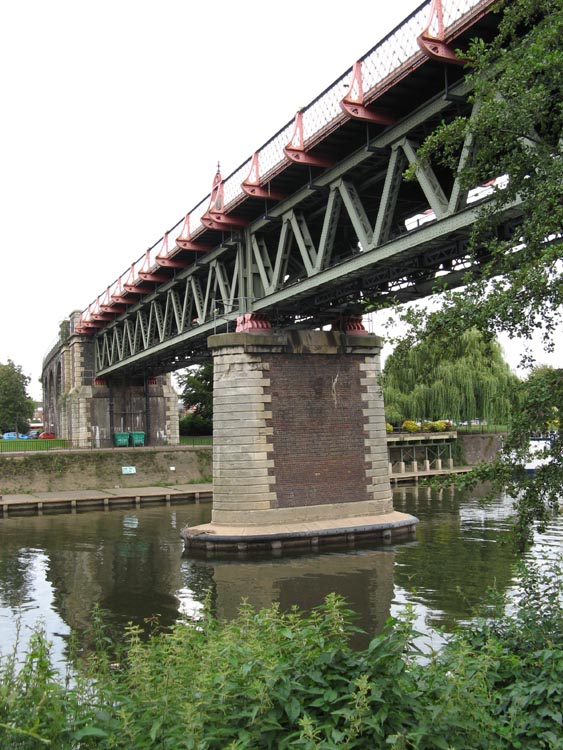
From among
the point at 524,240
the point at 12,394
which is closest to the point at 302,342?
the point at 524,240

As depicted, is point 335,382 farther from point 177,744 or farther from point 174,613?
point 177,744

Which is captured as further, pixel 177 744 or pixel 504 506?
→ pixel 504 506

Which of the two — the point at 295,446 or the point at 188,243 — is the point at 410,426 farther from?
the point at 188,243

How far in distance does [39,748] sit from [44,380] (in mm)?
85189

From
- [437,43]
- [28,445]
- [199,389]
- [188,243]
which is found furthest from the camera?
[199,389]

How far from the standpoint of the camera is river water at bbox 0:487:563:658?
609 inches

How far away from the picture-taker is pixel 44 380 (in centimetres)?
8619

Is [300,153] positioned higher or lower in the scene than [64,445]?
higher

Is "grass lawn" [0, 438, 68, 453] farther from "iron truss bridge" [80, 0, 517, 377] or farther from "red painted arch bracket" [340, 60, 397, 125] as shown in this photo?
"red painted arch bracket" [340, 60, 397, 125]

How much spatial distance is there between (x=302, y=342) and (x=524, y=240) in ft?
53.9

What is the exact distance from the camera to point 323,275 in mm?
20344

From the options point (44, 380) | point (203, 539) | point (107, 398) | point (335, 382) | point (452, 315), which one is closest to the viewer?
point (452, 315)

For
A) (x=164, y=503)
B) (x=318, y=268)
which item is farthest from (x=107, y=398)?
(x=318, y=268)

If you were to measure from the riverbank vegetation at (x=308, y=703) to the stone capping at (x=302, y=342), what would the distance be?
17689 mm
